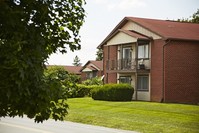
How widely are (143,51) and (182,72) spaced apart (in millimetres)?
4240

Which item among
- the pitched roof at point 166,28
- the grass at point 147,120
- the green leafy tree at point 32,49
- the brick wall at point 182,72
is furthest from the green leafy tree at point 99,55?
the green leafy tree at point 32,49

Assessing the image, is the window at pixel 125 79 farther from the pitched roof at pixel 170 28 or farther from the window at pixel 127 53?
the pitched roof at pixel 170 28

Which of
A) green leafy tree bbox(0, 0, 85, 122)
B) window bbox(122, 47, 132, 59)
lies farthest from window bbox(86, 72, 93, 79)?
green leafy tree bbox(0, 0, 85, 122)

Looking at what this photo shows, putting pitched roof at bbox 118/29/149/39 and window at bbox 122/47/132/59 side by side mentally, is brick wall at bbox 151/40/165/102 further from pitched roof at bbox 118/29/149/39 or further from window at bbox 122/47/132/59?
window at bbox 122/47/132/59

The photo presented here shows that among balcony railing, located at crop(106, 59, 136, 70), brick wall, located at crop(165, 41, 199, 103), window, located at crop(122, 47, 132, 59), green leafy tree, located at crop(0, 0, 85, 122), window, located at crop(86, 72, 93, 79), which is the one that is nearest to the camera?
green leafy tree, located at crop(0, 0, 85, 122)

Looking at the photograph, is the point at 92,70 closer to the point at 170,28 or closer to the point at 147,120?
the point at 170,28

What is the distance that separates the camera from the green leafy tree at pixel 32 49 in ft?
16.4

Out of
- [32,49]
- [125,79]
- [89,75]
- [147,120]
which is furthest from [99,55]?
[32,49]

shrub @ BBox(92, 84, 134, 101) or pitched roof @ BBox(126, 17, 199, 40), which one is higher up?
pitched roof @ BBox(126, 17, 199, 40)

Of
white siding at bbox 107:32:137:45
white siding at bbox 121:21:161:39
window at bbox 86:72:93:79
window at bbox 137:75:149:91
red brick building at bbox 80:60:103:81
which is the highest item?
white siding at bbox 121:21:161:39

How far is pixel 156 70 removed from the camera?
3550cm

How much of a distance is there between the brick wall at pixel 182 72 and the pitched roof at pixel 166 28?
753 mm

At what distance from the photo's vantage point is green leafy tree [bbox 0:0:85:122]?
5.00 metres

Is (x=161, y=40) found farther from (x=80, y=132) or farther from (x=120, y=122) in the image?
(x=80, y=132)
